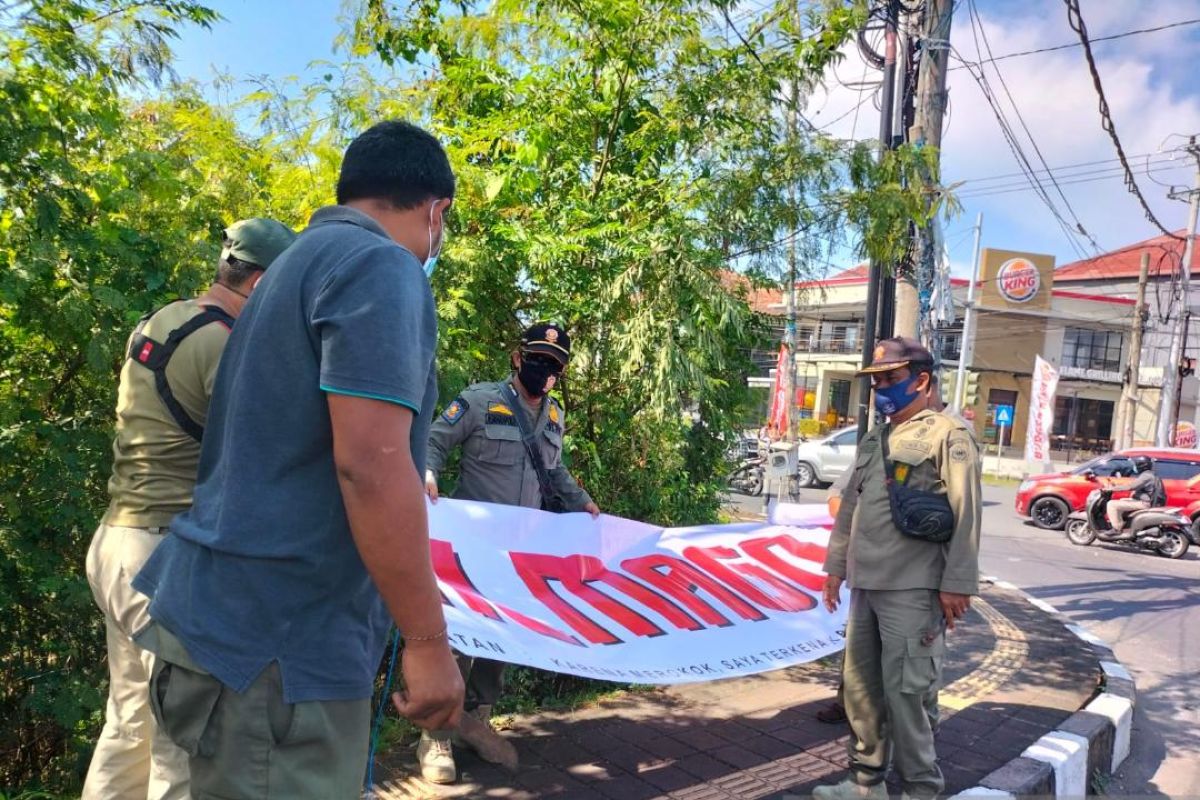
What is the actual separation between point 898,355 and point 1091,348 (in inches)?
1612

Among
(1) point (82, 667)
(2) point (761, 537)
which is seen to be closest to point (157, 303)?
(1) point (82, 667)

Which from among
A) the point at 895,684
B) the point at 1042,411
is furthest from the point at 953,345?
the point at 895,684

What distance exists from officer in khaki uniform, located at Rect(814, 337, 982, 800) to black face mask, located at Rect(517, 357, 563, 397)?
1.46 meters

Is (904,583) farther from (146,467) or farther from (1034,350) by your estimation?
(1034,350)

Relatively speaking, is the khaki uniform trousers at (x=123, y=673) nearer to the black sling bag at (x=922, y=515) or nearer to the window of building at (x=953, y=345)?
the black sling bag at (x=922, y=515)

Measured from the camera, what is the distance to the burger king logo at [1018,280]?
1416 inches

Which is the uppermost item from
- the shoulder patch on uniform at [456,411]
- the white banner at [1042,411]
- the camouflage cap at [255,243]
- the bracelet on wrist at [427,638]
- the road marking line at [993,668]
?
the white banner at [1042,411]

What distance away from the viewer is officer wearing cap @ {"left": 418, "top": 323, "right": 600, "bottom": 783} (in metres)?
3.62

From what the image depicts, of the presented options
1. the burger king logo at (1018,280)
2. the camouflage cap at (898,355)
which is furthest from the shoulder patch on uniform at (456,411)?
the burger king logo at (1018,280)

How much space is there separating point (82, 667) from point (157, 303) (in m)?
1.46

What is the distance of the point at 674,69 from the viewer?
197 inches

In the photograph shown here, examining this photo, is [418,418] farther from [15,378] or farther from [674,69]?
[674,69]

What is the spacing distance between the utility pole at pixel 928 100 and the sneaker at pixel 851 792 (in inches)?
168

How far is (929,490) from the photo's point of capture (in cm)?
353
